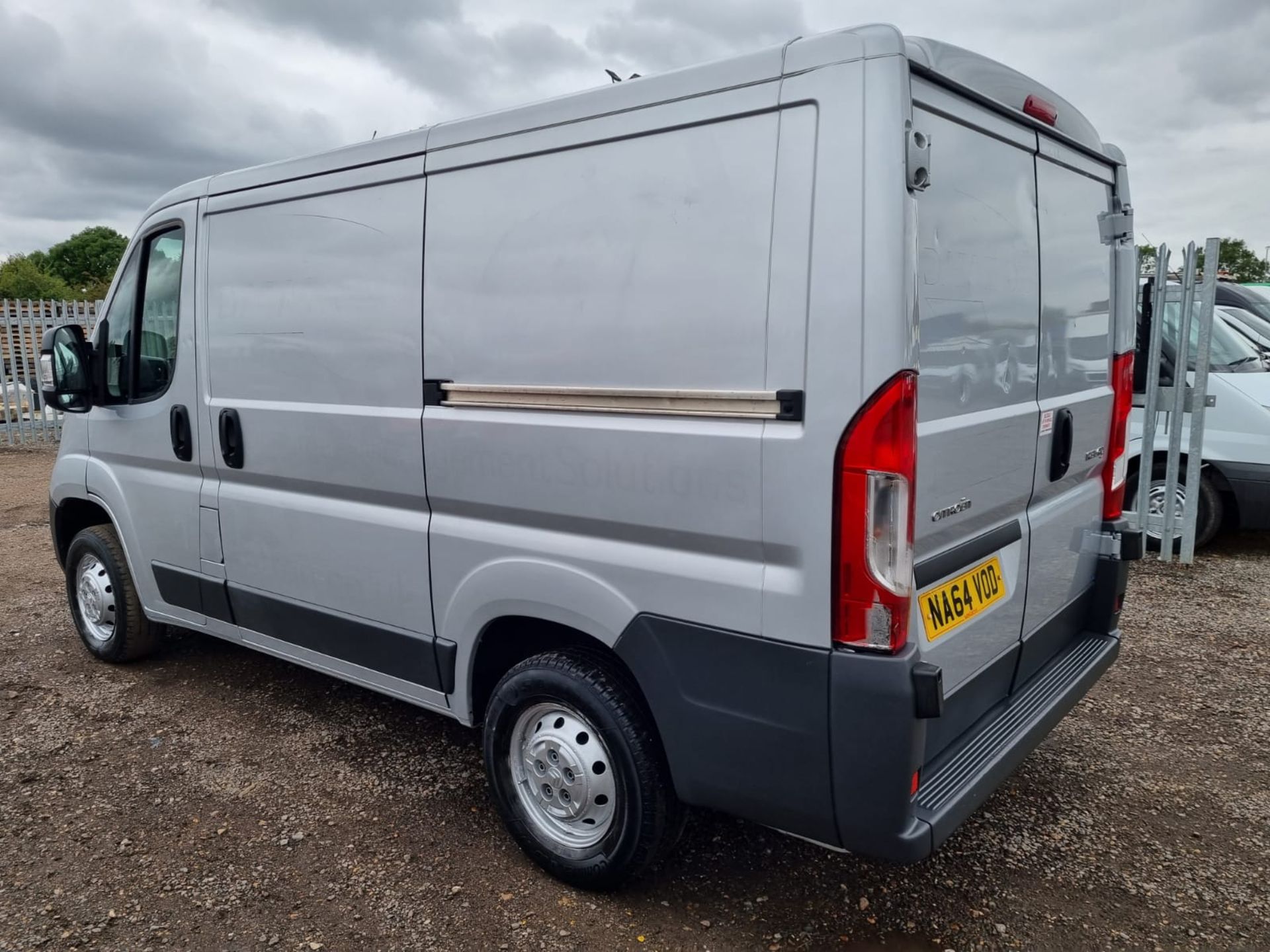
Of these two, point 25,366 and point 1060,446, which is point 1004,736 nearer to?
point 1060,446

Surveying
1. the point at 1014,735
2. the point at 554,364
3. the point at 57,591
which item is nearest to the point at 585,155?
the point at 554,364

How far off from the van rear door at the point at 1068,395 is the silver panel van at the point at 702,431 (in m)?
0.02

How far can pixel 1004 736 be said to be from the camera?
2.61 meters

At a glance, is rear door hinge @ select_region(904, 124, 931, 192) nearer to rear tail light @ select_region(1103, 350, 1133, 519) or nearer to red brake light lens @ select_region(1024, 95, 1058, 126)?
red brake light lens @ select_region(1024, 95, 1058, 126)

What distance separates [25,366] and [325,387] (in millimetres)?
12145

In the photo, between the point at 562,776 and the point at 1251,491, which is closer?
the point at 562,776

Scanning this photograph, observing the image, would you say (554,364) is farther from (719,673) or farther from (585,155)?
(719,673)

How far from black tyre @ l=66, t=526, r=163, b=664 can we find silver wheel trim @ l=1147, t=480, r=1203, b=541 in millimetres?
6232

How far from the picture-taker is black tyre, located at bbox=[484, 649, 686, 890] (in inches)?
100

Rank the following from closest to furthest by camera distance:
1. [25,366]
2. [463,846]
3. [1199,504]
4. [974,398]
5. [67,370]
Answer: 1. [974,398]
2. [463,846]
3. [67,370]
4. [1199,504]
5. [25,366]

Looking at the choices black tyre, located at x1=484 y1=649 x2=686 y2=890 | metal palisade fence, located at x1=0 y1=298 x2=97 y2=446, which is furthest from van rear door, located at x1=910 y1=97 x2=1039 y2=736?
metal palisade fence, located at x1=0 y1=298 x2=97 y2=446

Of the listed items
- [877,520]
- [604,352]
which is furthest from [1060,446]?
[604,352]

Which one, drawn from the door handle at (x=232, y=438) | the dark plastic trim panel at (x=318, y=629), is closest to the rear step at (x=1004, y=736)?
the dark plastic trim panel at (x=318, y=629)

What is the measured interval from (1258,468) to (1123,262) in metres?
3.78
